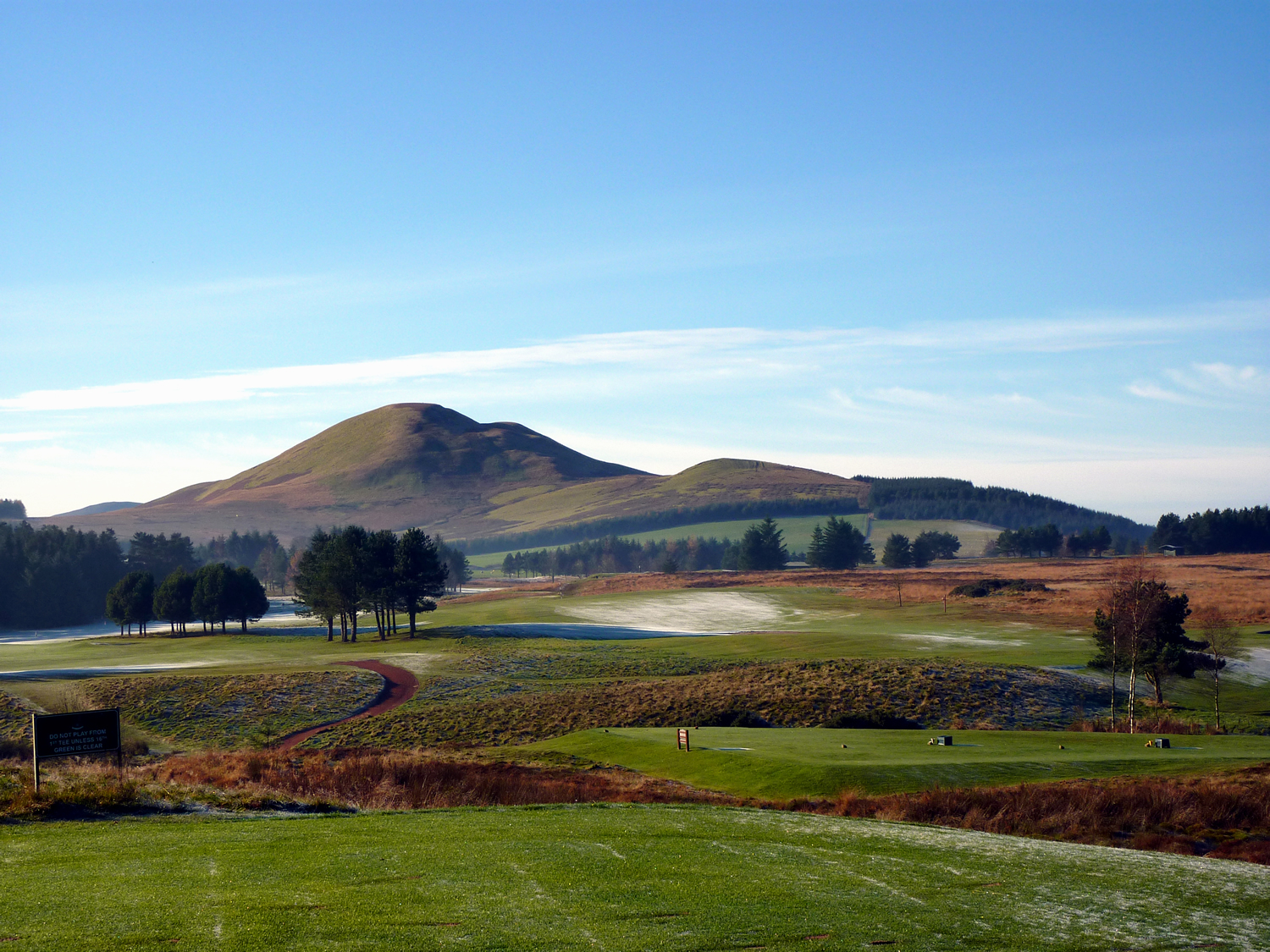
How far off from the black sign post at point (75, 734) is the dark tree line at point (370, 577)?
238 ft

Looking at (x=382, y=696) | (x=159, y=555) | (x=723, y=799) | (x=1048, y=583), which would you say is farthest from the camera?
(x=159, y=555)

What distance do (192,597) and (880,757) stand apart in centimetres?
9171

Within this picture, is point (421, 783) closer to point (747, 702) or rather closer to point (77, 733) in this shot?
point (77, 733)

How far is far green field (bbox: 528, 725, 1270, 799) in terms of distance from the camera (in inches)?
1092

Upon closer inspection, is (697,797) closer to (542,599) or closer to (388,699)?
(388,699)

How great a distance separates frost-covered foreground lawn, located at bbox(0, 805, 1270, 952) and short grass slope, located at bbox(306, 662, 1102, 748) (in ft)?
92.6

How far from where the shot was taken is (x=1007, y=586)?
11831 centimetres

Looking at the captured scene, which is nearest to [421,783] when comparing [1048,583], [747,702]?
[747,702]

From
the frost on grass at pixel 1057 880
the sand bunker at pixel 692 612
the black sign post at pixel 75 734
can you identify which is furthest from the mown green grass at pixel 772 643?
the frost on grass at pixel 1057 880

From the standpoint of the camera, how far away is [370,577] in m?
94.9

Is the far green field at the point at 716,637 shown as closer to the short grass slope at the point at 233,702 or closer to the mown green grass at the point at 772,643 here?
the mown green grass at the point at 772,643

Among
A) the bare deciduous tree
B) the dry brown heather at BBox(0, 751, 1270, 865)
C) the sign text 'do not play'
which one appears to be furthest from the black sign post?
the bare deciduous tree

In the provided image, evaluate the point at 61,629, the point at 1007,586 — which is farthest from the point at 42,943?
the point at 61,629

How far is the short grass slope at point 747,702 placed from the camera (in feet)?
159
